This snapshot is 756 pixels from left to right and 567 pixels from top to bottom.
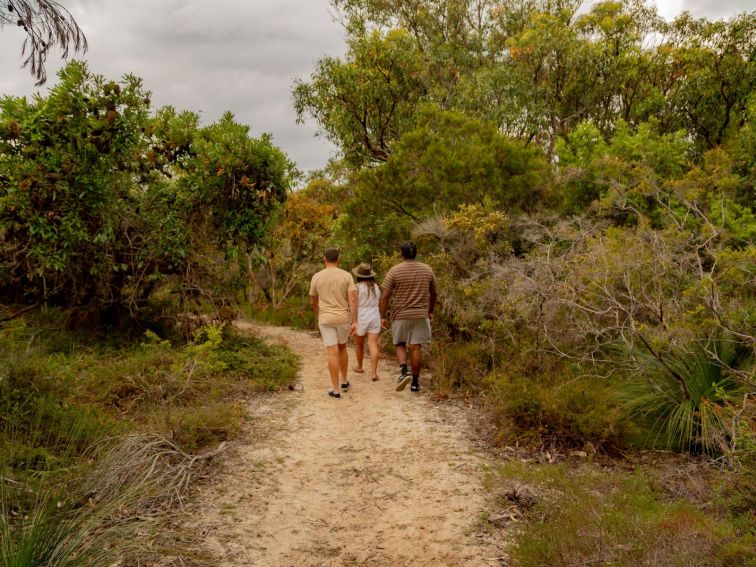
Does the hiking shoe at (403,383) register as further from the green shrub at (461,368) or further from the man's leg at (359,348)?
the man's leg at (359,348)

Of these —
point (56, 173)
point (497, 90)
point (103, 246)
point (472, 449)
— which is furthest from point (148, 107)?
point (497, 90)

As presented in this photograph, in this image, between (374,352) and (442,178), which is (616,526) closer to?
(374,352)

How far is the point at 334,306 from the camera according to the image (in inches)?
264

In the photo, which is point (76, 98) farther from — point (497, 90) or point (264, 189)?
point (497, 90)

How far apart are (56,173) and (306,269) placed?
8.91 m

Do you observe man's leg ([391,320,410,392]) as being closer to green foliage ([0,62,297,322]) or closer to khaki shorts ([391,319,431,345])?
khaki shorts ([391,319,431,345])

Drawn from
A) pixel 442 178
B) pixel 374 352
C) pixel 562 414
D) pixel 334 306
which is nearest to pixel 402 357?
pixel 374 352

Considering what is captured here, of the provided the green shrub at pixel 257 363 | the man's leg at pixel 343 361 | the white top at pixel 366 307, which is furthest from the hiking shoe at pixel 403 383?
the green shrub at pixel 257 363

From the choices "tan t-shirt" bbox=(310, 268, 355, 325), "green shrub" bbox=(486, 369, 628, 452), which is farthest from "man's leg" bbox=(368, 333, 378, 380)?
"green shrub" bbox=(486, 369, 628, 452)

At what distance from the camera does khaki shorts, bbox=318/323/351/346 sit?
264 inches

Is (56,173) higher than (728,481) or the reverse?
higher

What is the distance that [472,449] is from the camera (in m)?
5.14

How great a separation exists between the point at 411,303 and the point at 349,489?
291cm

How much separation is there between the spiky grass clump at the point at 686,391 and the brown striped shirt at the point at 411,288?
256cm
